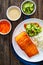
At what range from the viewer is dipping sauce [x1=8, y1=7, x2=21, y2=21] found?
1762mm

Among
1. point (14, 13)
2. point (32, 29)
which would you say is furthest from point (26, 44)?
point (14, 13)

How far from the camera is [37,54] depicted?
173 cm

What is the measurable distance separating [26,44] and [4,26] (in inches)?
6.5

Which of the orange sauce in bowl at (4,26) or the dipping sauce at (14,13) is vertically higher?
the dipping sauce at (14,13)

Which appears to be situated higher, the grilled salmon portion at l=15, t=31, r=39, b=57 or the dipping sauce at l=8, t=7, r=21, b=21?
the dipping sauce at l=8, t=7, r=21, b=21

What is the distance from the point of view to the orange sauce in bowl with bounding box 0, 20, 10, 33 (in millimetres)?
1751

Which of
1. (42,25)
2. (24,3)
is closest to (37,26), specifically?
(42,25)

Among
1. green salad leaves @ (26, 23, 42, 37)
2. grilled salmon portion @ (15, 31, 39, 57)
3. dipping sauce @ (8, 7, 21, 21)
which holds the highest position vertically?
dipping sauce @ (8, 7, 21, 21)

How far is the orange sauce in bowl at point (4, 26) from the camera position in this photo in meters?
1.75

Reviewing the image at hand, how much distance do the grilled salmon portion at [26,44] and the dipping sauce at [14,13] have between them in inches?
4.3

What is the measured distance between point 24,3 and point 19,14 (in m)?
0.07

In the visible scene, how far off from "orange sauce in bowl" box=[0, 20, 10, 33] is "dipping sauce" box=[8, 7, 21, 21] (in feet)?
0.13

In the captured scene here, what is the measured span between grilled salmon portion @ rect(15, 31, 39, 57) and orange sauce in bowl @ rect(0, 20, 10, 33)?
0.08 m

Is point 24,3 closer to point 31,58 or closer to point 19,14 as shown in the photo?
point 19,14
